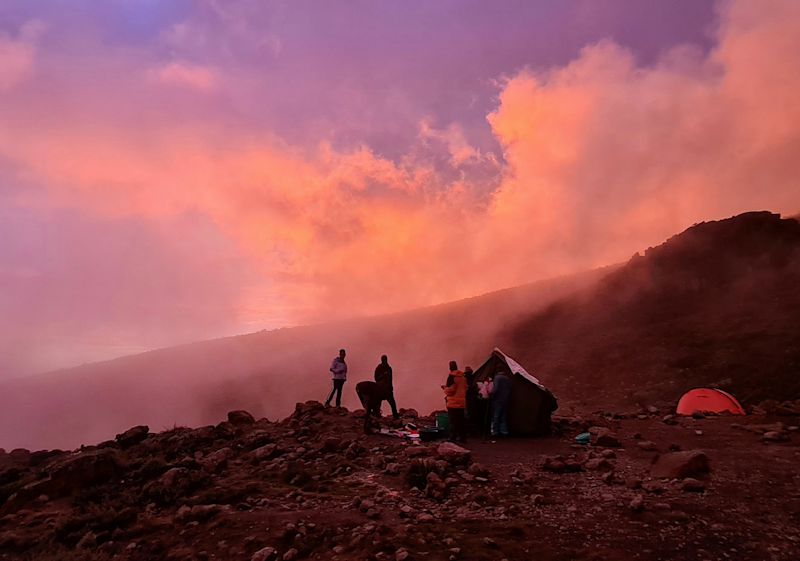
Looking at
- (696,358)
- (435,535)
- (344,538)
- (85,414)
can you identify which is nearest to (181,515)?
(344,538)

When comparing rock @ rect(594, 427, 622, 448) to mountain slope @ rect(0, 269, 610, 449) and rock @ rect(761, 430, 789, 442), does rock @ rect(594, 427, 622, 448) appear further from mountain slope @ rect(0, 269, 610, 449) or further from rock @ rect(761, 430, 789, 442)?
mountain slope @ rect(0, 269, 610, 449)

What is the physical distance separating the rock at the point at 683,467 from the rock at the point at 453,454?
3.50 m

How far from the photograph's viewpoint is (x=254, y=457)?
12.2 m

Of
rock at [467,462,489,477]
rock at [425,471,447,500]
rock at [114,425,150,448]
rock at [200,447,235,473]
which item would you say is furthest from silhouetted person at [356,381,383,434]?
rock at [114,425,150,448]

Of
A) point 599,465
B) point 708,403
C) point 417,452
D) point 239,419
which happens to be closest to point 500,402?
point 417,452

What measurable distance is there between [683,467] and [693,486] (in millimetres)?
802

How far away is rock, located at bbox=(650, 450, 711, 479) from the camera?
8674mm

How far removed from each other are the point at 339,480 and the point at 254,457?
322cm

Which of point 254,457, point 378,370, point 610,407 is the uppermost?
point 378,370

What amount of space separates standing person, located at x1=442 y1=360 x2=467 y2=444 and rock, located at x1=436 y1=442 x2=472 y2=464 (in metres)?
1.57

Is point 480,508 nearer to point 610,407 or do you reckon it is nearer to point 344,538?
point 344,538

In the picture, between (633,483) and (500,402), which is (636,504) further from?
(500,402)

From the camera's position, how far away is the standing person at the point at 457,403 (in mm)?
12367

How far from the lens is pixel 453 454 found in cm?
1040
